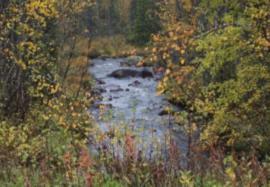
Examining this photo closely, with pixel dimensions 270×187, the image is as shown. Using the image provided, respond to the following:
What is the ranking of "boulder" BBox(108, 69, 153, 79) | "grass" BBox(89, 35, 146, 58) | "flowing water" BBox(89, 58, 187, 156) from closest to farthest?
"flowing water" BBox(89, 58, 187, 156), "boulder" BBox(108, 69, 153, 79), "grass" BBox(89, 35, 146, 58)

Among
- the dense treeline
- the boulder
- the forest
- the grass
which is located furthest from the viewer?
the dense treeline

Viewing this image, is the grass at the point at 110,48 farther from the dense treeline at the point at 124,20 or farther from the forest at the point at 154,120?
the forest at the point at 154,120

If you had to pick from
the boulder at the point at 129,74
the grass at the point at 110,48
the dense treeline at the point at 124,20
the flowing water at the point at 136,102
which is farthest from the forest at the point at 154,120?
the dense treeline at the point at 124,20

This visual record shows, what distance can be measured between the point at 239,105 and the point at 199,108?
0.99 metres

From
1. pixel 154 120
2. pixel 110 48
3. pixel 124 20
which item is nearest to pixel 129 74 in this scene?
pixel 154 120

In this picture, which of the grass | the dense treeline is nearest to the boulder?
the grass

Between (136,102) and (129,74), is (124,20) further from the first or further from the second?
(136,102)

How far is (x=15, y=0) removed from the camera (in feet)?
36.3

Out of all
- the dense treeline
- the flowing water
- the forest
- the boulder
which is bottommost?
the dense treeline

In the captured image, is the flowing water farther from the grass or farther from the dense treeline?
the dense treeline

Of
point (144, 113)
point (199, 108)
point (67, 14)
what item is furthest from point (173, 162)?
point (144, 113)

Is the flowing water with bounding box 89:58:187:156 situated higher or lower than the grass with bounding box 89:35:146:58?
higher

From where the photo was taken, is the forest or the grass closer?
the forest

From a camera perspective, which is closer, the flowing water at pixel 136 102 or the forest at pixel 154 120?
the forest at pixel 154 120
